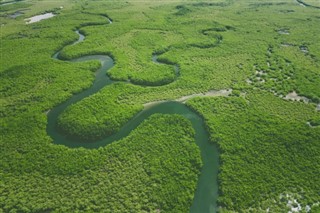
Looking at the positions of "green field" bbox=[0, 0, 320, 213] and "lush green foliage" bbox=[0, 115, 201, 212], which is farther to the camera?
"green field" bbox=[0, 0, 320, 213]

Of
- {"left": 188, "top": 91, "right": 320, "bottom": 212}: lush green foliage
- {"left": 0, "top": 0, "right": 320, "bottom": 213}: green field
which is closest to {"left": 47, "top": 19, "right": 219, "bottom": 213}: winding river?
{"left": 0, "top": 0, "right": 320, "bottom": 213}: green field

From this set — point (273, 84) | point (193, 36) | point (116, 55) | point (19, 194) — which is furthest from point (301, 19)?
point (19, 194)

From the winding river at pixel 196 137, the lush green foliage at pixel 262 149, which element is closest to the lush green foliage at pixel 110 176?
the winding river at pixel 196 137

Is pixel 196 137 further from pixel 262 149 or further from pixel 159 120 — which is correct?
pixel 262 149

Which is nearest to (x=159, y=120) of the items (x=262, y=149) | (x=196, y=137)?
(x=196, y=137)

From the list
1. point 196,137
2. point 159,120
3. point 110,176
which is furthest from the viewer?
point 159,120

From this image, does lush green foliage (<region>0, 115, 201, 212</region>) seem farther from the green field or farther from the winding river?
the winding river
